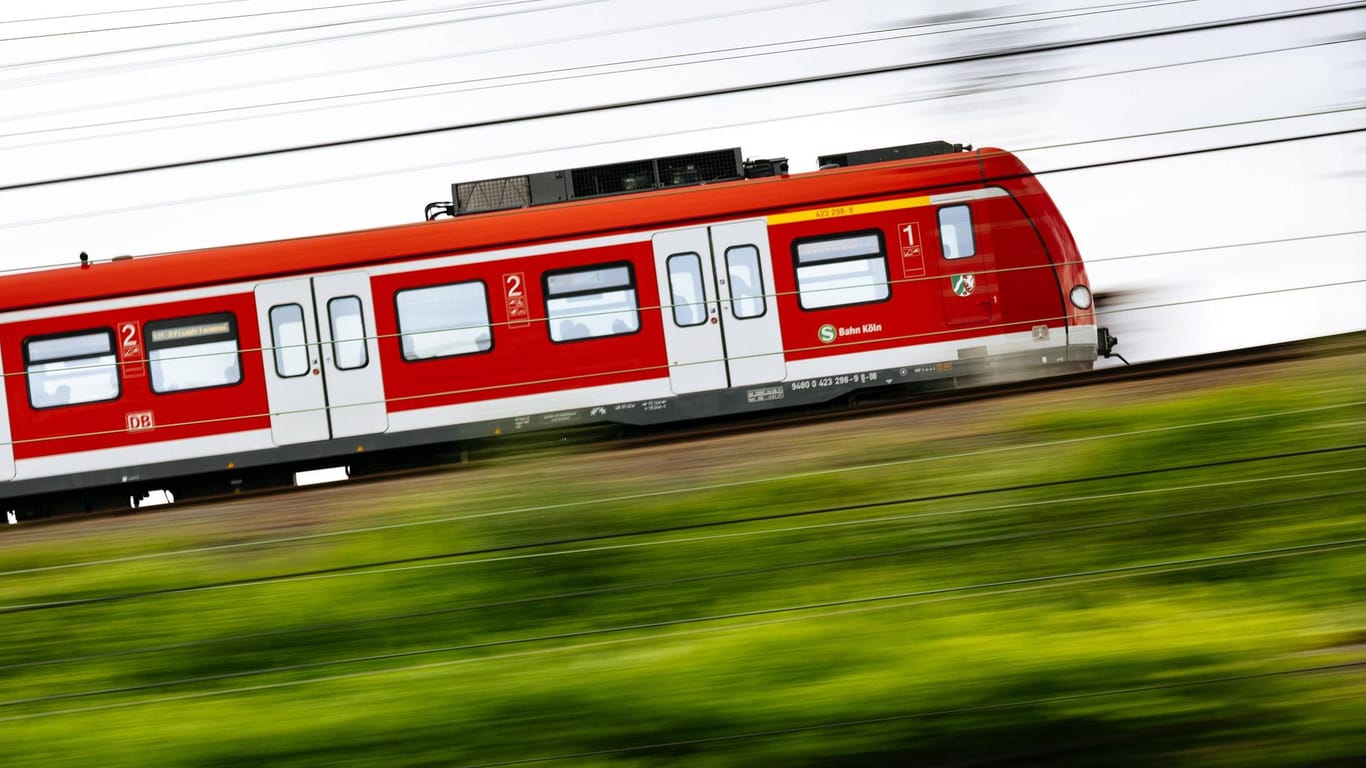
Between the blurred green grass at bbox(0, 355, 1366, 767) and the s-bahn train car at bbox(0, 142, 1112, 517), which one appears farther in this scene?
the s-bahn train car at bbox(0, 142, 1112, 517)

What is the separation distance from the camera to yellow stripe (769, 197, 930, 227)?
10430mm

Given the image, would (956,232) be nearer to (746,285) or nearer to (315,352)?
(746,285)

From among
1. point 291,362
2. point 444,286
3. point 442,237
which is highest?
point 442,237

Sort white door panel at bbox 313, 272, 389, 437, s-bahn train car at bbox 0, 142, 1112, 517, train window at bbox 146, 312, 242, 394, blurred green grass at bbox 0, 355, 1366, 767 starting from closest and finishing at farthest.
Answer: blurred green grass at bbox 0, 355, 1366, 767 < s-bahn train car at bbox 0, 142, 1112, 517 < white door panel at bbox 313, 272, 389, 437 < train window at bbox 146, 312, 242, 394

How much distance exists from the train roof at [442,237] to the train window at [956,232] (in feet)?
1.41

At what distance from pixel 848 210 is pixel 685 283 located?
1618 millimetres

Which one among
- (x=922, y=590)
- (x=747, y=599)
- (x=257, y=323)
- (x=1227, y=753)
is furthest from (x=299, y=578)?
(x=257, y=323)

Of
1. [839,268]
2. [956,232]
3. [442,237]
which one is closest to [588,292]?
[442,237]

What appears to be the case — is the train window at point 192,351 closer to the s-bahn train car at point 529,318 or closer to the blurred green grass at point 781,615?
the s-bahn train car at point 529,318

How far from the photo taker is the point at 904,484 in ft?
16.5

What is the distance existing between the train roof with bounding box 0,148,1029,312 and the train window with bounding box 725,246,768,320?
1.11 feet

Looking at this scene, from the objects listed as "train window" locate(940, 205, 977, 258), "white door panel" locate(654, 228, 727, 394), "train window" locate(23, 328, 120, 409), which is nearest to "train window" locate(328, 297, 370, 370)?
"train window" locate(23, 328, 120, 409)

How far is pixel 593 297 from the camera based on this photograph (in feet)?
35.0

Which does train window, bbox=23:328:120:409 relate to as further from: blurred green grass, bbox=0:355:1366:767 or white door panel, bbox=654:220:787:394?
blurred green grass, bbox=0:355:1366:767
